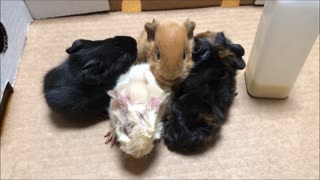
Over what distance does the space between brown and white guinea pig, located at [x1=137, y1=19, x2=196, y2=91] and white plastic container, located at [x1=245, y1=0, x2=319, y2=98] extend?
0.16 metres

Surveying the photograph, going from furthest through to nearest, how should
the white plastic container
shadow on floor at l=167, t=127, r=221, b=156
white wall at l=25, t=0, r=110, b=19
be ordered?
white wall at l=25, t=0, r=110, b=19
shadow on floor at l=167, t=127, r=221, b=156
the white plastic container

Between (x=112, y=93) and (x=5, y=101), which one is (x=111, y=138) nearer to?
(x=112, y=93)

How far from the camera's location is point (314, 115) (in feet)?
2.68

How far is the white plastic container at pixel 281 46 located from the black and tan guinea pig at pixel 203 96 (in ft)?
0.20

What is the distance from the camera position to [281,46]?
2.34 ft

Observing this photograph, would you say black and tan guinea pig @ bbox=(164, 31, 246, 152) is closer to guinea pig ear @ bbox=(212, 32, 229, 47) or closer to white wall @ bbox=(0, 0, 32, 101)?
guinea pig ear @ bbox=(212, 32, 229, 47)

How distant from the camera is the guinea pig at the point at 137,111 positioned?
663mm

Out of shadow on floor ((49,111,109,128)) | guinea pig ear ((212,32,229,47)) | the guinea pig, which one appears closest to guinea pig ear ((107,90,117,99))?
the guinea pig

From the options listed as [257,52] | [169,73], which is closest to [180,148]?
[169,73]

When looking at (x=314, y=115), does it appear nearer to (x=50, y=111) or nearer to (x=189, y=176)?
(x=189, y=176)

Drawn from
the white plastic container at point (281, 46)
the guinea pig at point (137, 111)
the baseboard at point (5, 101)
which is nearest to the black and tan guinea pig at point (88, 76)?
the guinea pig at point (137, 111)

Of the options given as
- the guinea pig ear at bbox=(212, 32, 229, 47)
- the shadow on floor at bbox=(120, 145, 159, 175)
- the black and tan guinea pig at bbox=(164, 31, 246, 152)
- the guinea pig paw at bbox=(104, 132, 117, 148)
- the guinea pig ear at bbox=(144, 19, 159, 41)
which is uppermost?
the guinea pig ear at bbox=(144, 19, 159, 41)

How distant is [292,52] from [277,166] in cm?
24

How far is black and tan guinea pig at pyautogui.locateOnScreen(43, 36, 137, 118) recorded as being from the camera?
0.73 meters
